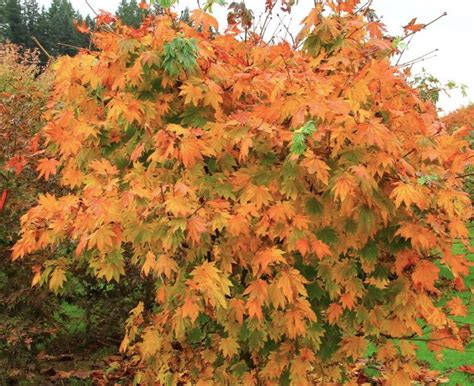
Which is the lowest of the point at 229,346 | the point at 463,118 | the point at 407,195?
the point at 229,346

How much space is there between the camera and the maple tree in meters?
3.14

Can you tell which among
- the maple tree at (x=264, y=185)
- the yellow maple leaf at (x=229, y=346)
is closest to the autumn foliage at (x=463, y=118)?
the maple tree at (x=264, y=185)

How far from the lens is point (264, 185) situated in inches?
134

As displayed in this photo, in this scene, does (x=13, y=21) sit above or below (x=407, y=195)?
above

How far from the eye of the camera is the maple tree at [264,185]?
10.3 ft

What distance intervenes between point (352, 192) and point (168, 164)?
131cm

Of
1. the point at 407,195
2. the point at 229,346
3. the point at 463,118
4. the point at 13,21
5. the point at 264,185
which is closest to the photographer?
the point at 407,195

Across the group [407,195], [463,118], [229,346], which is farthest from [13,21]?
[407,195]

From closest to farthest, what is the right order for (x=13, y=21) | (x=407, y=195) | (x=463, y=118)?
1. (x=407, y=195)
2. (x=463, y=118)
3. (x=13, y=21)

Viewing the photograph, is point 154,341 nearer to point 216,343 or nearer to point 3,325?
point 216,343

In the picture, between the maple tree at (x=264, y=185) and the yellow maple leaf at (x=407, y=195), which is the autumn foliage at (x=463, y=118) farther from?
the yellow maple leaf at (x=407, y=195)

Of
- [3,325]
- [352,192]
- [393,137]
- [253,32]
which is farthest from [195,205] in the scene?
[3,325]

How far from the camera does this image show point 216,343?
4.13 meters

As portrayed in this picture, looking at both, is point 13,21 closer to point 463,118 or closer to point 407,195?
point 463,118
